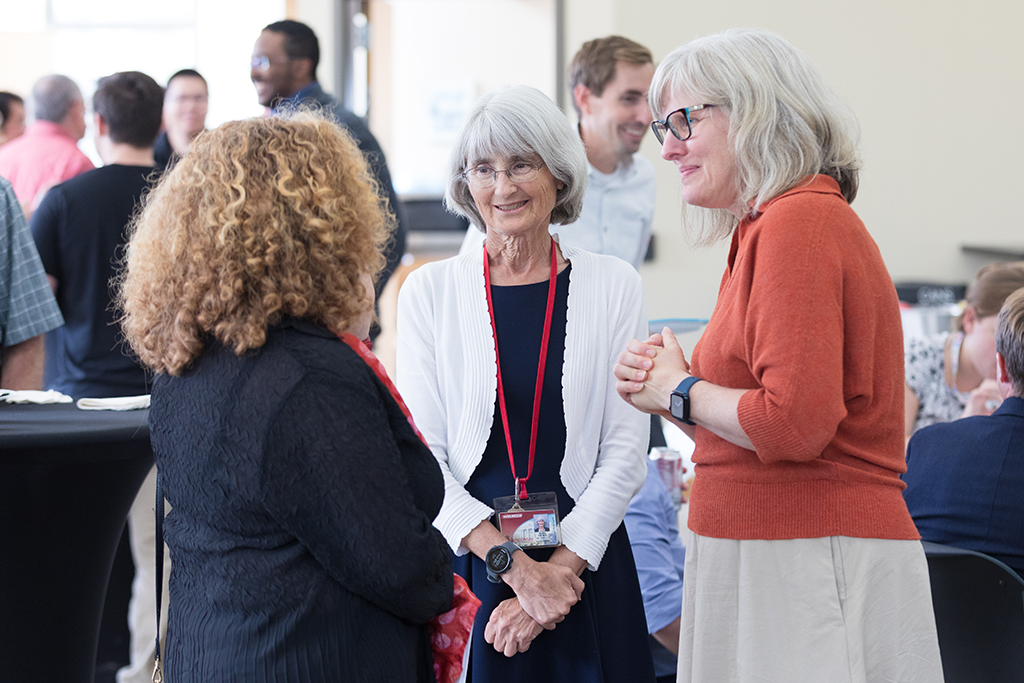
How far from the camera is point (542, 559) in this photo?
167 centimetres

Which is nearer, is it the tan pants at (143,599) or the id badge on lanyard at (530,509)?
the id badge on lanyard at (530,509)

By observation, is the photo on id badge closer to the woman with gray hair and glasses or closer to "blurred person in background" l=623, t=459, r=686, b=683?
the woman with gray hair and glasses

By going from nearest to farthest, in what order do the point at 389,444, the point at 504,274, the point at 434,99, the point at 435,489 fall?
the point at 389,444 → the point at 435,489 → the point at 504,274 → the point at 434,99

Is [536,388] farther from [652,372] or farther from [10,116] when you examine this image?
[10,116]

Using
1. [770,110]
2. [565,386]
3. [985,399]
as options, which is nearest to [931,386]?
[985,399]

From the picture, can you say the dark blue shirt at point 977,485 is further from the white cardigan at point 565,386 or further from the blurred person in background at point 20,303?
the blurred person in background at point 20,303

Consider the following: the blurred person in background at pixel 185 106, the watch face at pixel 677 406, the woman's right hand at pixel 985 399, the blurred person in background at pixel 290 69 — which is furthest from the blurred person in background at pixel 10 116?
the woman's right hand at pixel 985 399

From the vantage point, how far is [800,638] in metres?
1.24

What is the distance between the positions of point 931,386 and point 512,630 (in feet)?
6.61

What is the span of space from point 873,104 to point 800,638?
482 cm

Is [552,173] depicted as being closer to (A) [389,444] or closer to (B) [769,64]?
(B) [769,64]

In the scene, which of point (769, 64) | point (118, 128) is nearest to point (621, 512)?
point (769, 64)

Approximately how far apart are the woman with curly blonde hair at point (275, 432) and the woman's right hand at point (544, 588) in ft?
1.39

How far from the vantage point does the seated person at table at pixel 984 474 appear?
5.94 feet
